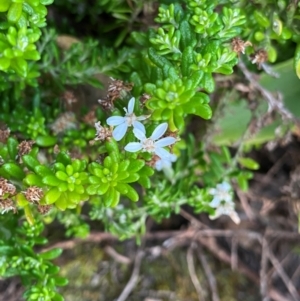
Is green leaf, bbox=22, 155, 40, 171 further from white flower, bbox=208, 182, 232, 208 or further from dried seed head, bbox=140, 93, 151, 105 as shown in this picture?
white flower, bbox=208, 182, 232, 208

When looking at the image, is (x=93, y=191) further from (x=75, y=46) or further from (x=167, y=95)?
(x=75, y=46)

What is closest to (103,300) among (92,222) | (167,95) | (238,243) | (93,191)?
(92,222)

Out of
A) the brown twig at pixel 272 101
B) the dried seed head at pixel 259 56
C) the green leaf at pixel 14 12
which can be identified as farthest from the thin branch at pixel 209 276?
the green leaf at pixel 14 12

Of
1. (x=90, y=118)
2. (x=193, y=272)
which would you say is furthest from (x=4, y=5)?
(x=193, y=272)

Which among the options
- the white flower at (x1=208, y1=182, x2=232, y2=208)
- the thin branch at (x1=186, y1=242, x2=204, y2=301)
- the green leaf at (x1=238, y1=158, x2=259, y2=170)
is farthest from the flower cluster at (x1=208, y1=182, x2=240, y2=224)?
the thin branch at (x1=186, y1=242, x2=204, y2=301)

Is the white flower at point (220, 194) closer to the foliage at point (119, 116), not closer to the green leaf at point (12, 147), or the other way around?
the foliage at point (119, 116)

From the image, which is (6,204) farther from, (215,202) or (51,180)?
(215,202)
